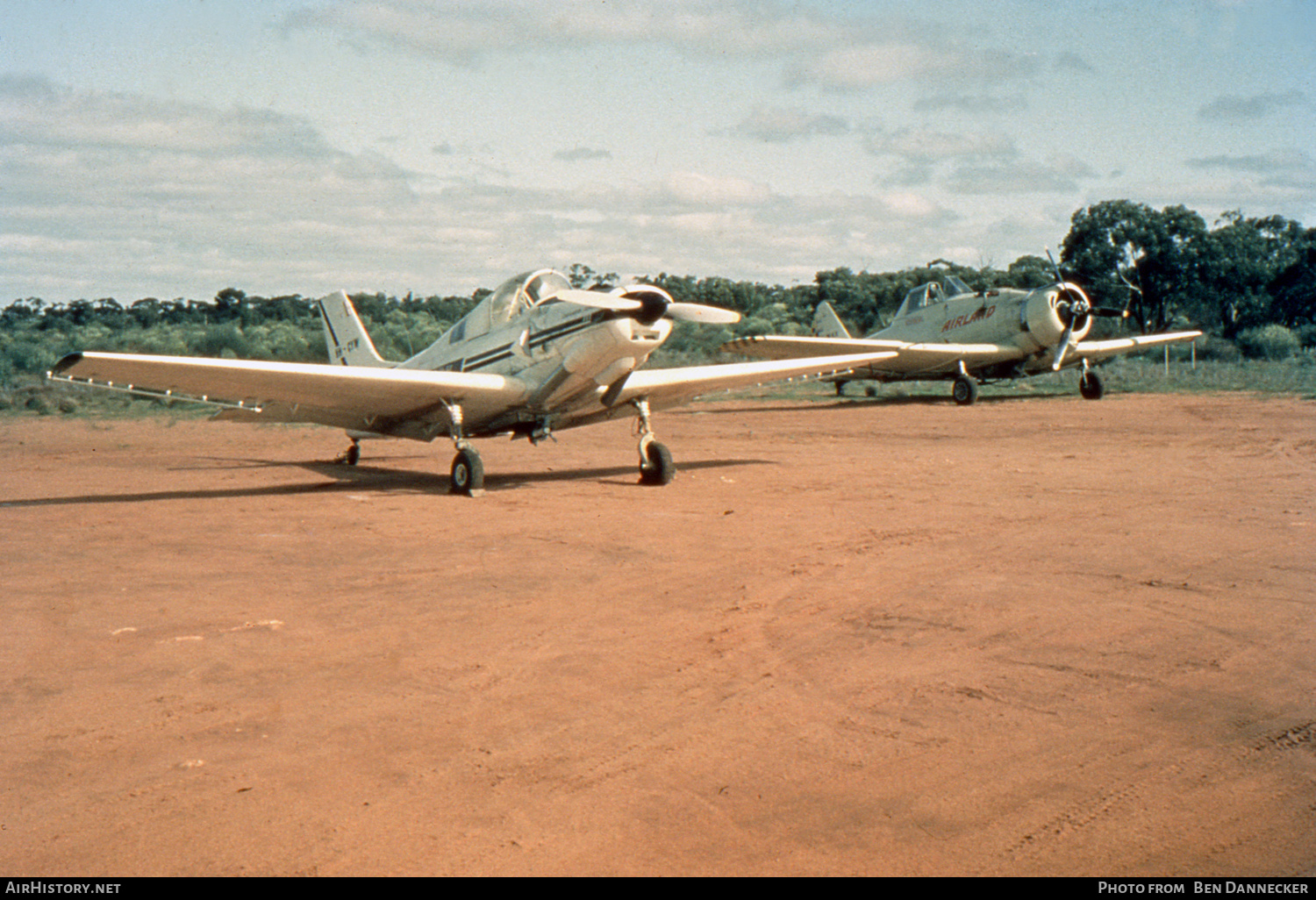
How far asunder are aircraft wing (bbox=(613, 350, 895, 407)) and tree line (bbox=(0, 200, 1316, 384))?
3421 cm

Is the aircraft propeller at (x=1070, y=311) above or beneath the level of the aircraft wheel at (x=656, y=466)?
above

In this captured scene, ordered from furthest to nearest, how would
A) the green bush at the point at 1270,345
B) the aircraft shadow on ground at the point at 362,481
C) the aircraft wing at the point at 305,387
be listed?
the green bush at the point at 1270,345, the aircraft shadow on ground at the point at 362,481, the aircraft wing at the point at 305,387

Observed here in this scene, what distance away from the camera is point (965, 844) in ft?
9.94

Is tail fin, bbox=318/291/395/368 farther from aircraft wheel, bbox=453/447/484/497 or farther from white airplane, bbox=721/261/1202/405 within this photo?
white airplane, bbox=721/261/1202/405

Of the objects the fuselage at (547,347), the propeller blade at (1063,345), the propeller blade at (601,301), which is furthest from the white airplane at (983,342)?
the propeller blade at (601,301)

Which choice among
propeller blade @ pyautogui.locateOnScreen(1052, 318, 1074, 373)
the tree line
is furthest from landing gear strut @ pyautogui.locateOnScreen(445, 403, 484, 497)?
the tree line

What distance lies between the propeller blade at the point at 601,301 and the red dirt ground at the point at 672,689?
249 centimetres

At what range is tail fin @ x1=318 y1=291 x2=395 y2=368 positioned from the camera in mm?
17172

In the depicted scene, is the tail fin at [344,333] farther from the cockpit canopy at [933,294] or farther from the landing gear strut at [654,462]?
the cockpit canopy at [933,294]

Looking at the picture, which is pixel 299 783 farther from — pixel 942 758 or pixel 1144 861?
pixel 1144 861

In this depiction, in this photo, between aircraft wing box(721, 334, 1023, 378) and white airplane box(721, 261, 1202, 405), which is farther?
white airplane box(721, 261, 1202, 405)

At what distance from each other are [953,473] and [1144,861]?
33.7 feet

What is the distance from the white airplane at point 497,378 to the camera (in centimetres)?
1130

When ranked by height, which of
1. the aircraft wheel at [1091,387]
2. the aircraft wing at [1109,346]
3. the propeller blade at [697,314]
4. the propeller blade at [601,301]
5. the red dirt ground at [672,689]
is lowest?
the red dirt ground at [672,689]
